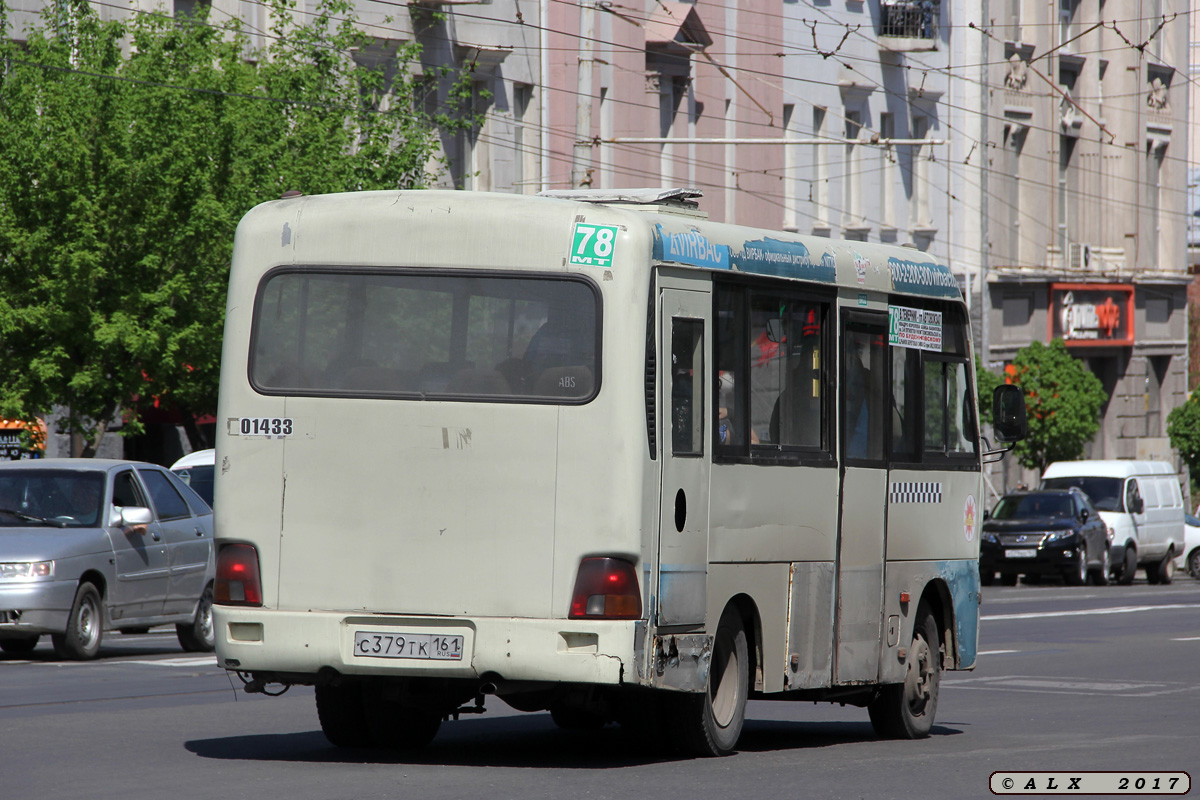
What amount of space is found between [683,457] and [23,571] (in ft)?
27.5

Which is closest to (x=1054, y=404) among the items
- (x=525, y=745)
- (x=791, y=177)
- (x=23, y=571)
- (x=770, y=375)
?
(x=791, y=177)

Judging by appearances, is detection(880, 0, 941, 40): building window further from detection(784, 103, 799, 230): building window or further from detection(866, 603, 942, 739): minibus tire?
detection(866, 603, 942, 739): minibus tire

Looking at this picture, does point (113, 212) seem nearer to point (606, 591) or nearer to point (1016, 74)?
point (606, 591)

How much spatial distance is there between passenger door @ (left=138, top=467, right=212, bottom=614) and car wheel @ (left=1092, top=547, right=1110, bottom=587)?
23.5 meters

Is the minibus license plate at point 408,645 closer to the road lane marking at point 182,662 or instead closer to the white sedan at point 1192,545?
the road lane marking at point 182,662

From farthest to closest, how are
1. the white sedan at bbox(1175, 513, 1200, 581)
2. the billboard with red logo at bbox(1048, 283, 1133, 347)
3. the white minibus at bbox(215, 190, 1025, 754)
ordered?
the billboard with red logo at bbox(1048, 283, 1133, 347)
the white sedan at bbox(1175, 513, 1200, 581)
the white minibus at bbox(215, 190, 1025, 754)

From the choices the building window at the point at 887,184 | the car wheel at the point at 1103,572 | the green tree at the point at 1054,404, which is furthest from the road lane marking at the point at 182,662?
the building window at the point at 887,184

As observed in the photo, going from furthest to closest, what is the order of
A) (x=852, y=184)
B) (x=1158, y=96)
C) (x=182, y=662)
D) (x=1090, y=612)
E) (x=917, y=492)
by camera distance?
(x=1158, y=96) → (x=852, y=184) → (x=1090, y=612) → (x=182, y=662) → (x=917, y=492)

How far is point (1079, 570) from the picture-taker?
1528 inches

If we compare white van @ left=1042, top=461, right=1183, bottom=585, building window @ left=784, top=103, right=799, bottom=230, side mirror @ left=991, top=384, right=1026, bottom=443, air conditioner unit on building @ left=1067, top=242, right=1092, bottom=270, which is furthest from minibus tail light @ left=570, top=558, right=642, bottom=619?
air conditioner unit on building @ left=1067, top=242, right=1092, bottom=270

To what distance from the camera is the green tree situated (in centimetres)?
4925

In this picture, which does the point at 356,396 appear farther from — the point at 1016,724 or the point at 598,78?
the point at 598,78

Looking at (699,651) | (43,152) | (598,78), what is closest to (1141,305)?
(598,78)

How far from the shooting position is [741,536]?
36.3 feet
